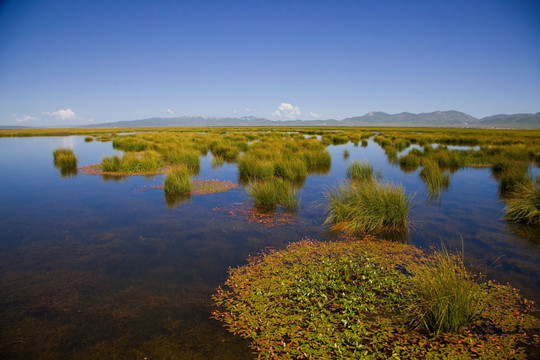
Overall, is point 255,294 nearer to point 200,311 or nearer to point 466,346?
point 200,311

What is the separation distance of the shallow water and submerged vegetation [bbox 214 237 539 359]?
482 millimetres

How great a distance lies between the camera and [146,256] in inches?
283

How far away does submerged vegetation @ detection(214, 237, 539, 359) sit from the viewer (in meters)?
4.11

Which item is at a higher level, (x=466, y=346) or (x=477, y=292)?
(x=477, y=292)

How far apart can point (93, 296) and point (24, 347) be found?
1.28 m

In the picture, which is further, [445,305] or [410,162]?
[410,162]

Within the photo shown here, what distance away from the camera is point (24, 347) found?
430 cm

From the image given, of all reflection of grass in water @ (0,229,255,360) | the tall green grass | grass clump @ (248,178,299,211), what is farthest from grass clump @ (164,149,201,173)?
the tall green grass

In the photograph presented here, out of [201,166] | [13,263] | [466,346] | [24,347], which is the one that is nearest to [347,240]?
[466,346]

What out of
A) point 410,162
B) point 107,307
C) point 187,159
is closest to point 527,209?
point 107,307

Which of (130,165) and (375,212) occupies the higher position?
(130,165)

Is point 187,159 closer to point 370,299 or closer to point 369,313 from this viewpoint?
point 370,299

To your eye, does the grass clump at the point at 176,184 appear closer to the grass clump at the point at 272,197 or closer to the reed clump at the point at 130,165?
the grass clump at the point at 272,197

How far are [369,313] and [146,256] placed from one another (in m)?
5.19
